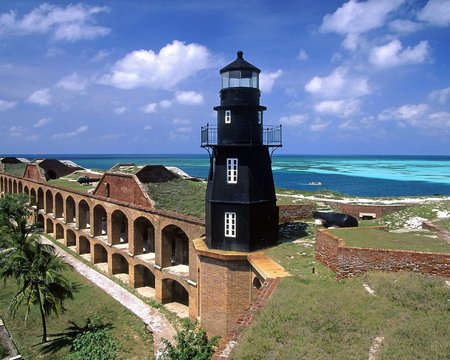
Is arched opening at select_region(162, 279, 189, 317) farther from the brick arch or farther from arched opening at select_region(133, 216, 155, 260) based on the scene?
arched opening at select_region(133, 216, 155, 260)

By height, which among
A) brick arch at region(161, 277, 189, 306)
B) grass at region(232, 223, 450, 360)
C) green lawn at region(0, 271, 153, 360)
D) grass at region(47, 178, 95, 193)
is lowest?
green lawn at region(0, 271, 153, 360)

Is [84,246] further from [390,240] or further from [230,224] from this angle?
[390,240]

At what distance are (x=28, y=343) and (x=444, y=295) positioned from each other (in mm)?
16525

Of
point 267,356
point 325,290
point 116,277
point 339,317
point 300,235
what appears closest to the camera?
point 267,356

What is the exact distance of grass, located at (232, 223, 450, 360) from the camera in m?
8.05

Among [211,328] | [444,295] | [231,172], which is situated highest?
[231,172]

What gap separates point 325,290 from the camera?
36.2 feet

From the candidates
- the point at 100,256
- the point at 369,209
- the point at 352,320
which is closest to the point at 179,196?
the point at 100,256

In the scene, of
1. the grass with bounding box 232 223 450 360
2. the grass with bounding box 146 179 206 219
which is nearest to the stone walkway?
the grass with bounding box 146 179 206 219

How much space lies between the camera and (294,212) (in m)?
21.6

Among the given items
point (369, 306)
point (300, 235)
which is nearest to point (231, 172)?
point (300, 235)

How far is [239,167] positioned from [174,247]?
31.8 feet

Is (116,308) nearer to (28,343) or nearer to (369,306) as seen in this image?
(28,343)

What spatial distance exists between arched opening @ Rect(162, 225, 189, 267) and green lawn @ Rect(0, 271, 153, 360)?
3.51 metres
